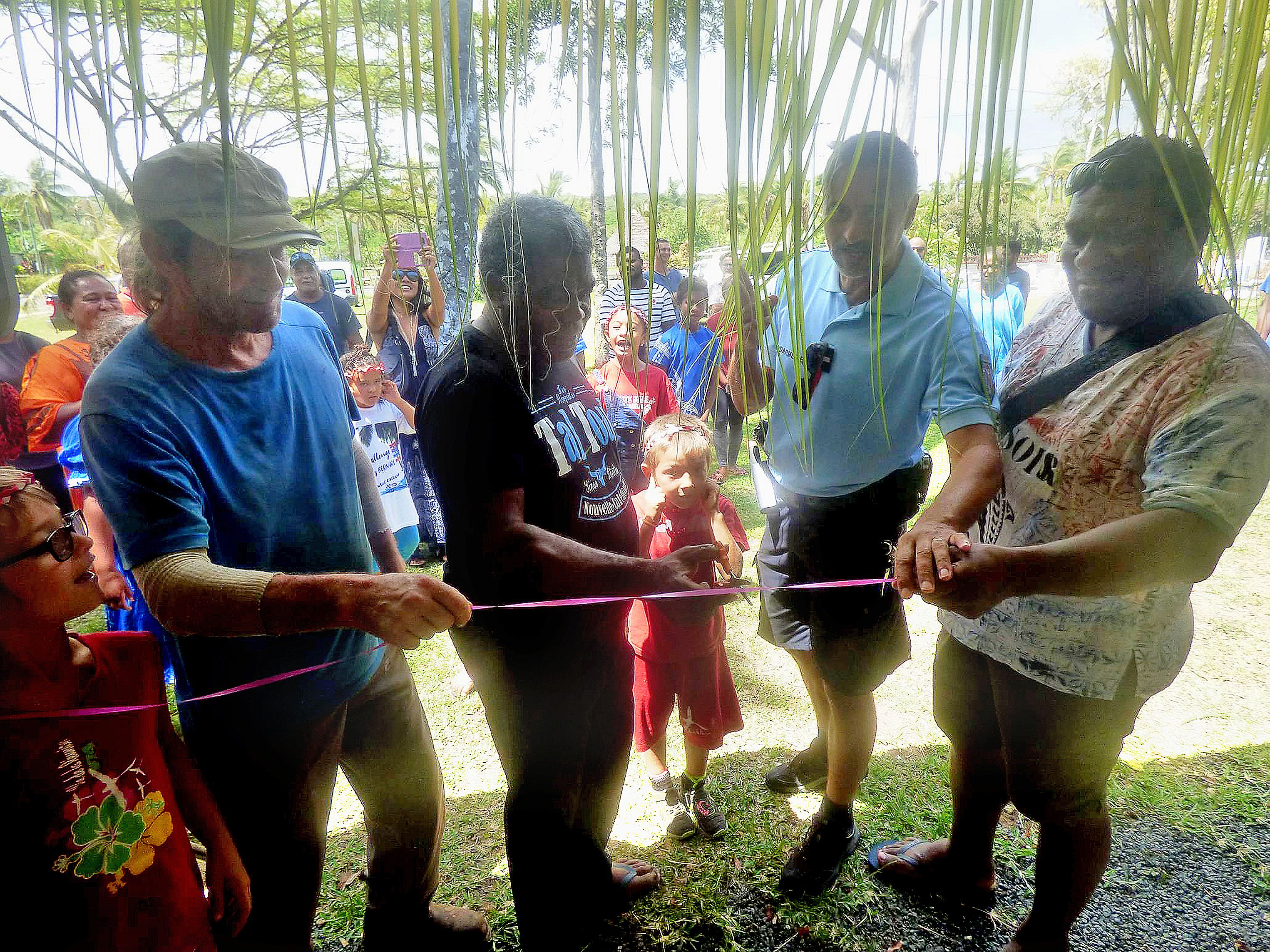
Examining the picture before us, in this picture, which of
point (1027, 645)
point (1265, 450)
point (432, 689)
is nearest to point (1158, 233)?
point (1265, 450)

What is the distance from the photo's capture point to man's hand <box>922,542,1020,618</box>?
149 cm

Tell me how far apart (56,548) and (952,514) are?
2099 mm

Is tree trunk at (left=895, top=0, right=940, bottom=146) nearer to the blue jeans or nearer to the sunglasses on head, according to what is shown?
the blue jeans

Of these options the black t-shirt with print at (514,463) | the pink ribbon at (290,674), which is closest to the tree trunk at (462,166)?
the black t-shirt with print at (514,463)

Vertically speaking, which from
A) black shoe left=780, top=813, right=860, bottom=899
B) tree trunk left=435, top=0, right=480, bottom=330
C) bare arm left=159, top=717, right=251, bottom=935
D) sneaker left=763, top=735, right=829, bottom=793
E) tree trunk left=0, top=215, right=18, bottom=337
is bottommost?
sneaker left=763, top=735, right=829, bottom=793

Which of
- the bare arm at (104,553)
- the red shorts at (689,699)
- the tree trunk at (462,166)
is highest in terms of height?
the tree trunk at (462,166)

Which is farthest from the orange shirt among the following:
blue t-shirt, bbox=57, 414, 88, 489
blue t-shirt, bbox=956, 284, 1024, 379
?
blue t-shirt, bbox=956, 284, 1024, 379

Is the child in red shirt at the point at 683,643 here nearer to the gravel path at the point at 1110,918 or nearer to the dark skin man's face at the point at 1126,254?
the gravel path at the point at 1110,918

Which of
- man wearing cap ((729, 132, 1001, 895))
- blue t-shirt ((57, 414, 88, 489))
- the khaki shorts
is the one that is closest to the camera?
the khaki shorts

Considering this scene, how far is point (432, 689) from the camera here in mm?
3787

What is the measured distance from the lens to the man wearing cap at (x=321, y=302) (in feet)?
15.7

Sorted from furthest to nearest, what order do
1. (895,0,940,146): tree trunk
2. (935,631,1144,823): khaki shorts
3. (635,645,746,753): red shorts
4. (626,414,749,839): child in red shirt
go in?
(635,645,746,753): red shorts → (626,414,749,839): child in red shirt → (935,631,1144,823): khaki shorts → (895,0,940,146): tree trunk

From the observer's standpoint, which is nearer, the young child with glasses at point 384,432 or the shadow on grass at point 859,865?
the shadow on grass at point 859,865

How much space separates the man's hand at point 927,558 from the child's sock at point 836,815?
4.16 ft
